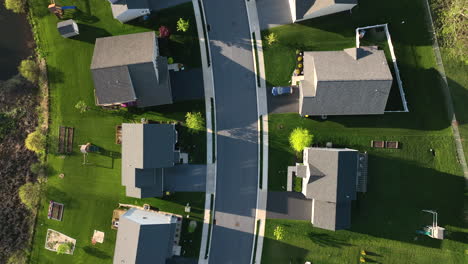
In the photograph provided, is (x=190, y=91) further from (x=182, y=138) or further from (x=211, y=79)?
(x=182, y=138)

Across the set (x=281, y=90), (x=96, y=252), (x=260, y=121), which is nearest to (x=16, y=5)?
(x=96, y=252)

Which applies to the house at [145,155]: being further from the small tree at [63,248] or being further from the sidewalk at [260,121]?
the small tree at [63,248]

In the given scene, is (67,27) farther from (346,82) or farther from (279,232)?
(279,232)

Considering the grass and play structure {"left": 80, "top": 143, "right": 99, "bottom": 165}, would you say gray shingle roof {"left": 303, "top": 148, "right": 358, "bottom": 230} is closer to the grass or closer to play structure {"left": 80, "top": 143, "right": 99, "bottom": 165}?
the grass

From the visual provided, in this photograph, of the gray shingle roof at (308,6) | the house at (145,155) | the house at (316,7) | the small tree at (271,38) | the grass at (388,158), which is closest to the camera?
the house at (145,155)

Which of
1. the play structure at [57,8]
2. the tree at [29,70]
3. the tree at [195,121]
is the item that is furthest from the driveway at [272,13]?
the tree at [29,70]

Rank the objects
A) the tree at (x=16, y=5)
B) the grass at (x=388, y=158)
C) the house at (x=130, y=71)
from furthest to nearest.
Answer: the tree at (x=16, y=5)
the grass at (x=388, y=158)
the house at (x=130, y=71)

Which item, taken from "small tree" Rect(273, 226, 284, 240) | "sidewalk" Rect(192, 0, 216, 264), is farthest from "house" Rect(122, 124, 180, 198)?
"small tree" Rect(273, 226, 284, 240)
